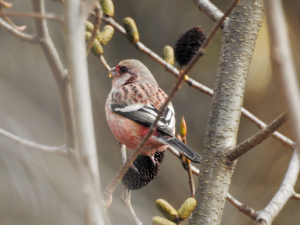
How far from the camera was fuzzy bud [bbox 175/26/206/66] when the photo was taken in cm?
256

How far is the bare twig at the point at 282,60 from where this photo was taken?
0.92m

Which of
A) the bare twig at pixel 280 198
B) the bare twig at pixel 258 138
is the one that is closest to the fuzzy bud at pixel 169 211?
the bare twig at pixel 258 138

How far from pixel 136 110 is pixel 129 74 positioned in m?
0.81

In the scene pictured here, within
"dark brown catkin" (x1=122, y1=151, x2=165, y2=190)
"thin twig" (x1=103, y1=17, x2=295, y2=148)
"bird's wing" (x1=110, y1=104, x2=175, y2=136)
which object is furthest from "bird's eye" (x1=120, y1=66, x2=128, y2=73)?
"dark brown catkin" (x1=122, y1=151, x2=165, y2=190)

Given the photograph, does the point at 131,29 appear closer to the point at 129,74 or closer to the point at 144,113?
the point at 144,113

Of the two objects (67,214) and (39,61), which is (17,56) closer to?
(39,61)

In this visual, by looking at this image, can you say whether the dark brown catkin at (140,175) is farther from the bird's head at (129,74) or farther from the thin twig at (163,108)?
the bird's head at (129,74)

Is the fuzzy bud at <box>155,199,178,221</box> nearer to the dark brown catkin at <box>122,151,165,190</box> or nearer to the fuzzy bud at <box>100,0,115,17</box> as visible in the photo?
the dark brown catkin at <box>122,151,165,190</box>

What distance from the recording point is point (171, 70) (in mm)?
3336

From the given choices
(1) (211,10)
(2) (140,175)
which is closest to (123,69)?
(1) (211,10)

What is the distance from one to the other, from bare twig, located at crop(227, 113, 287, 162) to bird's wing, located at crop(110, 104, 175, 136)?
38.4 inches

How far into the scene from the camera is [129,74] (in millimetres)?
4570

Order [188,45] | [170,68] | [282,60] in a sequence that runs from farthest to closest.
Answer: [170,68]
[188,45]
[282,60]

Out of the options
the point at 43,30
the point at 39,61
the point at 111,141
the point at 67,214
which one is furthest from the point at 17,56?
the point at 43,30
